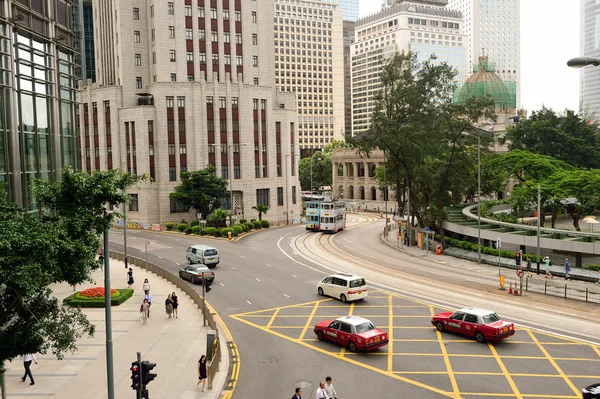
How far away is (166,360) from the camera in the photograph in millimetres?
24141

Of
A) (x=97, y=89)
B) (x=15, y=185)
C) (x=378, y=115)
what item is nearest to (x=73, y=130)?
(x=15, y=185)

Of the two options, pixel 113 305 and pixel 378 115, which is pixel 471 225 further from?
pixel 113 305

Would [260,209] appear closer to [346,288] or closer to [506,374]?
[346,288]

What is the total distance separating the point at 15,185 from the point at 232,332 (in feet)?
46.2

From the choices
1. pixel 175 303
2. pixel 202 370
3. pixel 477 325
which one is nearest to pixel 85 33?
pixel 175 303

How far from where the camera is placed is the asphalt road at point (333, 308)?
21.5m

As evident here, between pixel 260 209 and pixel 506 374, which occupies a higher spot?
pixel 260 209

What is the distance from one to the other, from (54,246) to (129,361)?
11.3 metres

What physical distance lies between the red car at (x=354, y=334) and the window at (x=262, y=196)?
179ft

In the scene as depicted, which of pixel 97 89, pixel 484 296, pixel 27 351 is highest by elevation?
pixel 97 89

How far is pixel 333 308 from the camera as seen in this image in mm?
33312

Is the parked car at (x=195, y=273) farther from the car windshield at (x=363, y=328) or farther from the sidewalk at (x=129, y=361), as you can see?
the car windshield at (x=363, y=328)

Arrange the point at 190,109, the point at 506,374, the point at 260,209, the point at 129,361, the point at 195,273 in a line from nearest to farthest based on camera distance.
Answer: the point at 506,374 → the point at 129,361 → the point at 195,273 → the point at 190,109 → the point at 260,209

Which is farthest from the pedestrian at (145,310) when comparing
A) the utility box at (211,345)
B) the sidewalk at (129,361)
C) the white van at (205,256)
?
the white van at (205,256)
